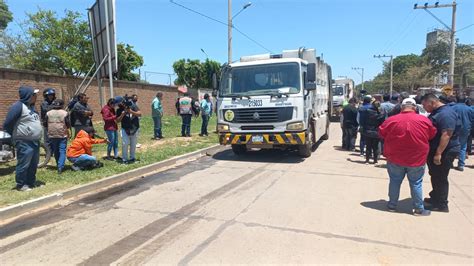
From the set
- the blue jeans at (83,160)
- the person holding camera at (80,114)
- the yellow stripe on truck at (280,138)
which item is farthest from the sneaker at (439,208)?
the person holding camera at (80,114)

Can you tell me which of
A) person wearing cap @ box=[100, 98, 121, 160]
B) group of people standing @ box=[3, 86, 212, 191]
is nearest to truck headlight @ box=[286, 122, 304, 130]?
group of people standing @ box=[3, 86, 212, 191]

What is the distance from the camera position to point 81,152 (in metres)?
7.66

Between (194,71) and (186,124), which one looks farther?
(194,71)

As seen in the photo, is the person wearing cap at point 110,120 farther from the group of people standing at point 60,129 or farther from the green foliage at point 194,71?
the green foliage at point 194,71

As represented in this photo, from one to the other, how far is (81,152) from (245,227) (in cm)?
476

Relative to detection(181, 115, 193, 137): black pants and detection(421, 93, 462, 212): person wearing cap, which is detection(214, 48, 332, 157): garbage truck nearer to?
detection(421, 93, 462, 212): person wearing cap

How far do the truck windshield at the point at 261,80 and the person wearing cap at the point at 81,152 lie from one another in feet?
12.4

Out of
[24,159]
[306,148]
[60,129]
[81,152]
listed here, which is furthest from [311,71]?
[24,159]

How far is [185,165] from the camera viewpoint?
9367 mm

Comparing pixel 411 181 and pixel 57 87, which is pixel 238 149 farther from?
pixel 57 87

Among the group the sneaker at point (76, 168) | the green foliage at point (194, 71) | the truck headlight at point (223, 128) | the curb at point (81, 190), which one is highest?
the green foliage at point (194, 71)

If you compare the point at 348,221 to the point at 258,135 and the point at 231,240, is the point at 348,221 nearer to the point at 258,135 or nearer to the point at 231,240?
the point at 231,240

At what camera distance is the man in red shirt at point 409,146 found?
16.3 ft

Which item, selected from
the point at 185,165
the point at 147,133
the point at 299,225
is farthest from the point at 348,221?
the point at 147,133
